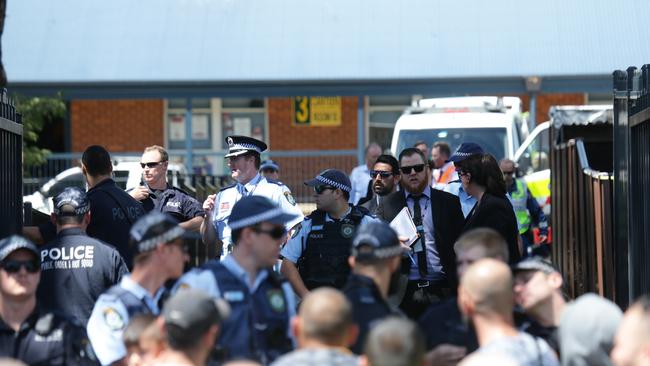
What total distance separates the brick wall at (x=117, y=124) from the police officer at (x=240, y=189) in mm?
19759

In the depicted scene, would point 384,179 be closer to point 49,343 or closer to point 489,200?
point 489,200

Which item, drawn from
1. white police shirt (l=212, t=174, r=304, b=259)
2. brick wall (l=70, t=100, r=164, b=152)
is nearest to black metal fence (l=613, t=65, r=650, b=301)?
white police shirt (l=212, t=174, r=304, b=259)

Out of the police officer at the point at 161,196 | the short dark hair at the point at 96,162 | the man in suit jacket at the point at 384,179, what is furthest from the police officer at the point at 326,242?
the police officer at the point at 161,196

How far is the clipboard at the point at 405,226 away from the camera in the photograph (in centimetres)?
878

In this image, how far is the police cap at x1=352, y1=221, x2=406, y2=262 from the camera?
5.67 meters

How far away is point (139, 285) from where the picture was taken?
5781 mm

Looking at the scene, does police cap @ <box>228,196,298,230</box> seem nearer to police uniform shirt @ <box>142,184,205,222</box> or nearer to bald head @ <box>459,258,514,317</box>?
bald head @ <box>459,258,514,317</box>

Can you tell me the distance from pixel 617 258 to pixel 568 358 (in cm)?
425

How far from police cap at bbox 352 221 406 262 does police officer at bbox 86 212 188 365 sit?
0.89 m

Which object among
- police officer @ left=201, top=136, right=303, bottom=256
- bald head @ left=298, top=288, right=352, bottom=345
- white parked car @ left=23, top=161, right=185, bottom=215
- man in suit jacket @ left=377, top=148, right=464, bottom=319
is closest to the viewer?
bald head @ left=298, top=288, right=352, bottom=345

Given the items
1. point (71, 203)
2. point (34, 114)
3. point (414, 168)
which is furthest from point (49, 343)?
point (34, 114)

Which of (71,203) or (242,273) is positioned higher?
(71,203)

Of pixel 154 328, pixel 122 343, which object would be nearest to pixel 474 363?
pixel 154 328

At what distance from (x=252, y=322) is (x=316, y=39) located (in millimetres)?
22182
